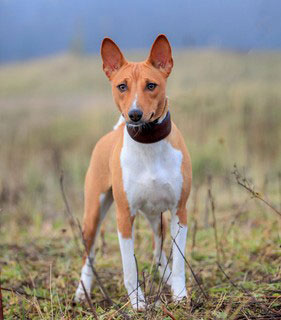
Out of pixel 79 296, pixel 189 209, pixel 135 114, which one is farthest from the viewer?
pixel 189 209

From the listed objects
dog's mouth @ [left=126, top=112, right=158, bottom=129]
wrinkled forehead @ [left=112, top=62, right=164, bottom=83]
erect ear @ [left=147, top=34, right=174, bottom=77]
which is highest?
erect ear @ [left=147, top=34, right=174, bottom=77]

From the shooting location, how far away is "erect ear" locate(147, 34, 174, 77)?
10.7 feet

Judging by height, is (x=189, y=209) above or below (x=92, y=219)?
above

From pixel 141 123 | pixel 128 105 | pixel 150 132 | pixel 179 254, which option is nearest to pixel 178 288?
pixel 179 254

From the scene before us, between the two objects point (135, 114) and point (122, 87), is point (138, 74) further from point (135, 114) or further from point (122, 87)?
point (135, 114)

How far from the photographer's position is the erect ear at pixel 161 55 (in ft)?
10.7

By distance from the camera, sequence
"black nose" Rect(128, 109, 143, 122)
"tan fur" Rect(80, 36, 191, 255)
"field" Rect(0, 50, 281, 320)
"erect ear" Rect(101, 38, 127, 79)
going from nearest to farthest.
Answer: "black nose" Rect(128, 109, 143, 122), "tan fur" Rect(80, 36, 191, 255), "erect ear" Rect(101, 38, 127, 79), "field" Rect(0, 50, 281, 320)

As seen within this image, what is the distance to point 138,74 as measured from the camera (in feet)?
10.3

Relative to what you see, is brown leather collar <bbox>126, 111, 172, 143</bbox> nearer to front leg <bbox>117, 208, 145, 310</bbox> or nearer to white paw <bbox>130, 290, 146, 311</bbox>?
front leg <bbox>117, 208, 145, 310</bbox>

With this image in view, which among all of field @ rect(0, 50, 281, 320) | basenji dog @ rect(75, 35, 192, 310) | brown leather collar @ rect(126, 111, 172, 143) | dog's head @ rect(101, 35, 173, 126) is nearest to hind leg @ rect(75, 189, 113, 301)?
field @ rect(0, 50, 281, 320)

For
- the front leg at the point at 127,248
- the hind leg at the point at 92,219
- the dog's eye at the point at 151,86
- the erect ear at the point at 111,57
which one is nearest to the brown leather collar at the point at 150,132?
the dog's eye at the point at 151,86

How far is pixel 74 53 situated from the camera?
149 feet

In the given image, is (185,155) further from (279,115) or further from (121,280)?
(279,115)

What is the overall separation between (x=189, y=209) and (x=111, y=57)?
370cm
